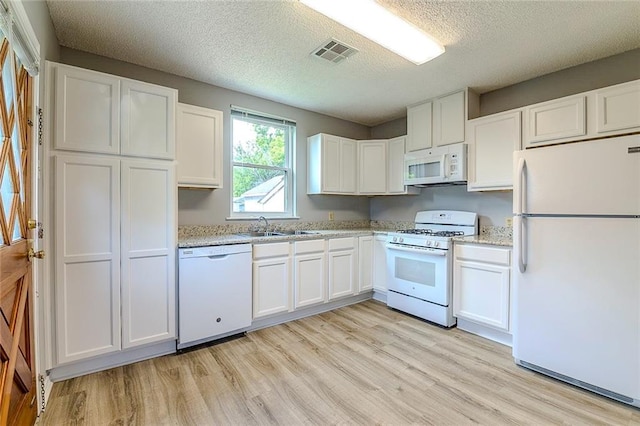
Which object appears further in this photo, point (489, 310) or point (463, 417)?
point (489, 310)

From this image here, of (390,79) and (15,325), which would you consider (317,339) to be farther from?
(390,79)

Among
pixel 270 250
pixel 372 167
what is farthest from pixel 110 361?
pixel 372 167

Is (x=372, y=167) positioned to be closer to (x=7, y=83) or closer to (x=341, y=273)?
(x=341, y=273)

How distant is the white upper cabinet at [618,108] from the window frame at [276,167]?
302 cm

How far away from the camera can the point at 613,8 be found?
191cm

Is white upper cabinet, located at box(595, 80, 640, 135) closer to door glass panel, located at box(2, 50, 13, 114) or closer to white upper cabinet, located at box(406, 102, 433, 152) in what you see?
white upper cabinet, located at box(406, 102, 433, 152)

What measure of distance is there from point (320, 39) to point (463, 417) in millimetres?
2766

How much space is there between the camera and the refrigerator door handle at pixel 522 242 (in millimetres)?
2201

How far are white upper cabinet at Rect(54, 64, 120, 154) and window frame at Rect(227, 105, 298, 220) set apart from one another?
4.24 ft

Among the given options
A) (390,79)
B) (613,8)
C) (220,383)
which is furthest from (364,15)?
(220,383)

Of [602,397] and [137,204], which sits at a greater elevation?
[137,204]

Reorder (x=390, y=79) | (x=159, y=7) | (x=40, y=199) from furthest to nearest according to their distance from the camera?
(x=390, y=79), (x=159, y=7), (x=40, y=199)

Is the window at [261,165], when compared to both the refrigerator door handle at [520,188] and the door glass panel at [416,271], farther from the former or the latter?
the refrigerator door handle at [520,188]

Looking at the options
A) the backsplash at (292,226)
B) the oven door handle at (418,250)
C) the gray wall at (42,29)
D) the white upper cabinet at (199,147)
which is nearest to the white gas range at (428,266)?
the oven door handle at (418,250)
